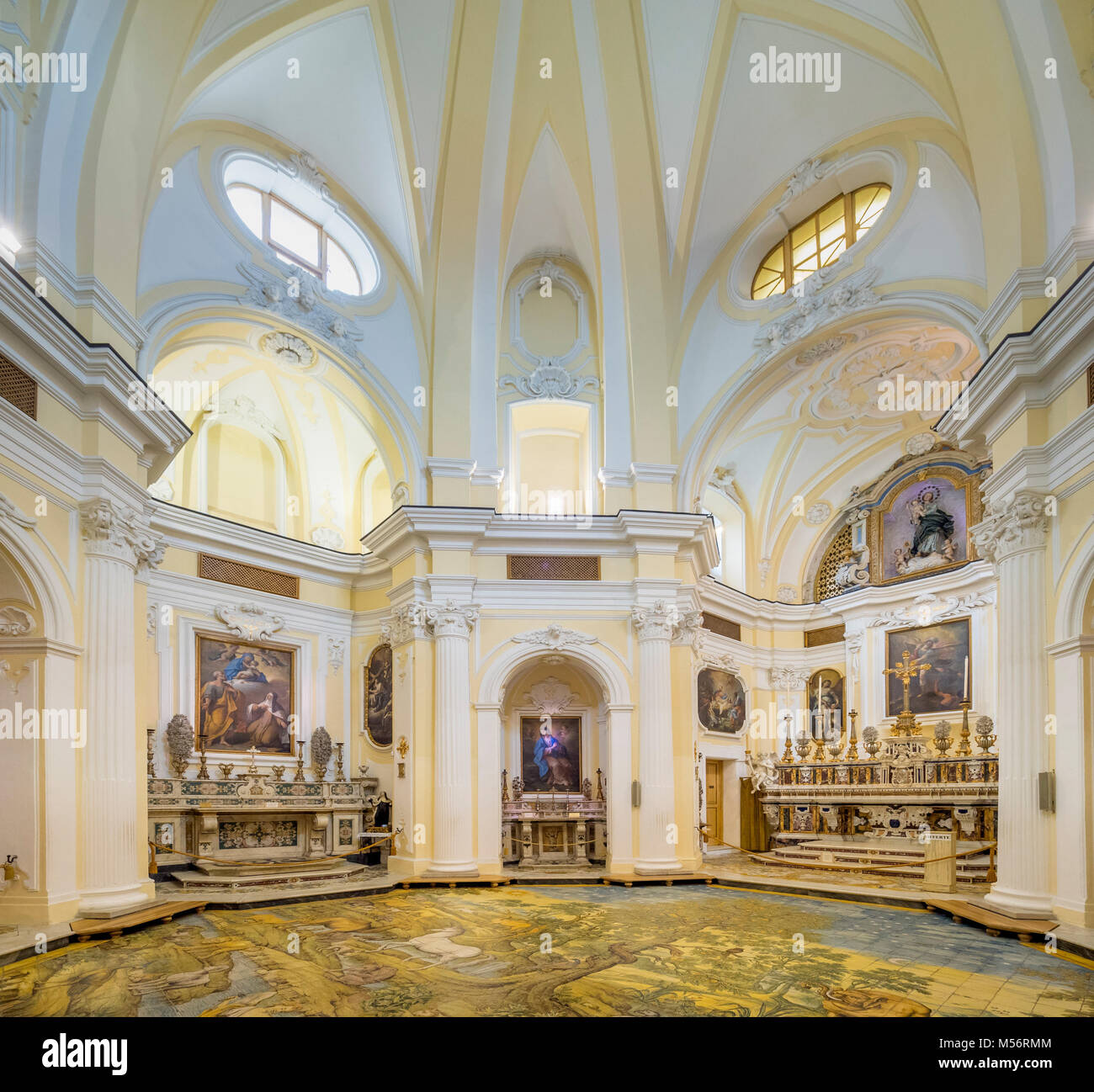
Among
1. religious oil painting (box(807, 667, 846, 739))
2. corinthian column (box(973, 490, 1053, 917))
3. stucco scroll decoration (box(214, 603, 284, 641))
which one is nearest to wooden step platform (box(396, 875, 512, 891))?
stucco scroll decoration (box(214, 603, 284, 641))

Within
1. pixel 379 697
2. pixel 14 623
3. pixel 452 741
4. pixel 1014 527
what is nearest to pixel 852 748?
pixel 452 741

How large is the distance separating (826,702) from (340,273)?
50.4 ft

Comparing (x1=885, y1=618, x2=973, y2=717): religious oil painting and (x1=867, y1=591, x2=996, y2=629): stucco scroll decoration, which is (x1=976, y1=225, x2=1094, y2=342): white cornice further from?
(x1=885, y1=618, x2=973, y2=717): religious oil painting

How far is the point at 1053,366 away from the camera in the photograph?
9.99 m

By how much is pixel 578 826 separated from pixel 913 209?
11.8 meters

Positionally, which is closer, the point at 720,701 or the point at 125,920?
the point at 125,920

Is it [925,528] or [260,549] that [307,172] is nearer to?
[260,549]

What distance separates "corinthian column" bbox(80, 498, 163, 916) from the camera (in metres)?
9.72

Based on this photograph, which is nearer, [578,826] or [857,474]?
[578,826]

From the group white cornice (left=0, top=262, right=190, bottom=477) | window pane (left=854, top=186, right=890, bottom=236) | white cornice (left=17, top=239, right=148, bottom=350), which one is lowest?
white cornice (left=0, top=262, right=190, bottom=477)

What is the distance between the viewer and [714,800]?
20750mm

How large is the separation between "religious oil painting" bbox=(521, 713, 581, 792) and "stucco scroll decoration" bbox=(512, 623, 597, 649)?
1.92m
